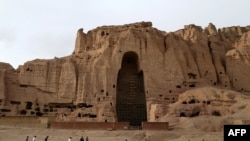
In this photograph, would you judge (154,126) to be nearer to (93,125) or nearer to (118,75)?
(93,125)

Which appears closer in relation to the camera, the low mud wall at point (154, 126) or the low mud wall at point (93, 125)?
the low mud wall at point (154, 126)

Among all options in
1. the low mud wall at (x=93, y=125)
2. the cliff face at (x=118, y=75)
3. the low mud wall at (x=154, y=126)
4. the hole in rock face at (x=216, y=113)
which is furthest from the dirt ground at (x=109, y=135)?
the cliff face at (x=118, y=75)

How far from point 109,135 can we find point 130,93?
680 inches

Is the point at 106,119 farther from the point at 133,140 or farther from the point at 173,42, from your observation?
the point at 173,42

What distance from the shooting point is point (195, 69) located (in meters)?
50.1

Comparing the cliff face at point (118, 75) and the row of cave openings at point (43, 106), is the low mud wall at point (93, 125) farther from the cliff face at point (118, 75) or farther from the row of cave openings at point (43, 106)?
the row of cave openings at point (43, 106)

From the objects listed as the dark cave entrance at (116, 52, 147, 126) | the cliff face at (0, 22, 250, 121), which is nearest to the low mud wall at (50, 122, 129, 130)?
the cliff face at (0, 22, 250, 121)

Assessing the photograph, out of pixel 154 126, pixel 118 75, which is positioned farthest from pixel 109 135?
pixel 118 75

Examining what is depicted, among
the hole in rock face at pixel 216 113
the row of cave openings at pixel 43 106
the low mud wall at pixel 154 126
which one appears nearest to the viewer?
the low mud wall at pixel 154 126

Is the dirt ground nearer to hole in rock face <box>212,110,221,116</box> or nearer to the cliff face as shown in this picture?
hole in rock face <box>212,110,221,116</box>

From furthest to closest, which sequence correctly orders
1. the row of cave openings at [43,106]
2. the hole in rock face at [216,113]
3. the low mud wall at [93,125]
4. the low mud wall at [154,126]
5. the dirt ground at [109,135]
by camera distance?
the row of cave openings at [43,106], the hole in rock face at [216,113], the low mud wall at [93,125], the low mud wall at [154,126], the dirt ground at [109,135]

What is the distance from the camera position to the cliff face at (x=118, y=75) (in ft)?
147

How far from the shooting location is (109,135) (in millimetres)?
30281

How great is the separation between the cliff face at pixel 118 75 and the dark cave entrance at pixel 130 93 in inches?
5.6
